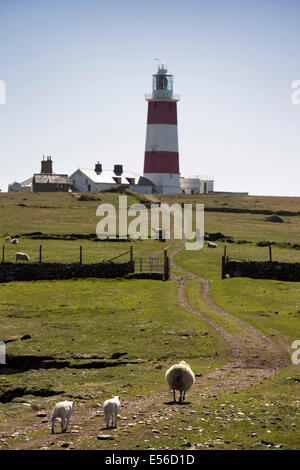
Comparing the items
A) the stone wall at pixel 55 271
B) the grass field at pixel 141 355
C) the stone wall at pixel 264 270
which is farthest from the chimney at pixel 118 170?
the stone wall at pixel 55 271

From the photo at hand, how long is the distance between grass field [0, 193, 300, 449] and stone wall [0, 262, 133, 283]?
128 cm

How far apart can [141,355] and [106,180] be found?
122 meters

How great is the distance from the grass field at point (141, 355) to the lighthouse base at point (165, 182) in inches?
2991

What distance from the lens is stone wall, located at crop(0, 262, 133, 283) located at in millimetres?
53812

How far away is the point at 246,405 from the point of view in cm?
2128

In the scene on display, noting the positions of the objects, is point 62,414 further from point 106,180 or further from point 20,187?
point 20,187

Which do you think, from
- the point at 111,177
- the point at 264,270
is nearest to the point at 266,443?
the point at 264,270

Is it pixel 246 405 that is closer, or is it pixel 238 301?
pixel 246 405

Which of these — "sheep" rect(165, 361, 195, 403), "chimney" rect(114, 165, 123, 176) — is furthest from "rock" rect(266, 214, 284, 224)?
"sheep" rect(165, 361, 195, 403)

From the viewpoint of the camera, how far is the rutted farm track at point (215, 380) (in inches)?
725

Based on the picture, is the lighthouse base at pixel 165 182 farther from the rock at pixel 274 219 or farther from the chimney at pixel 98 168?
the rock at pixel 274 219
